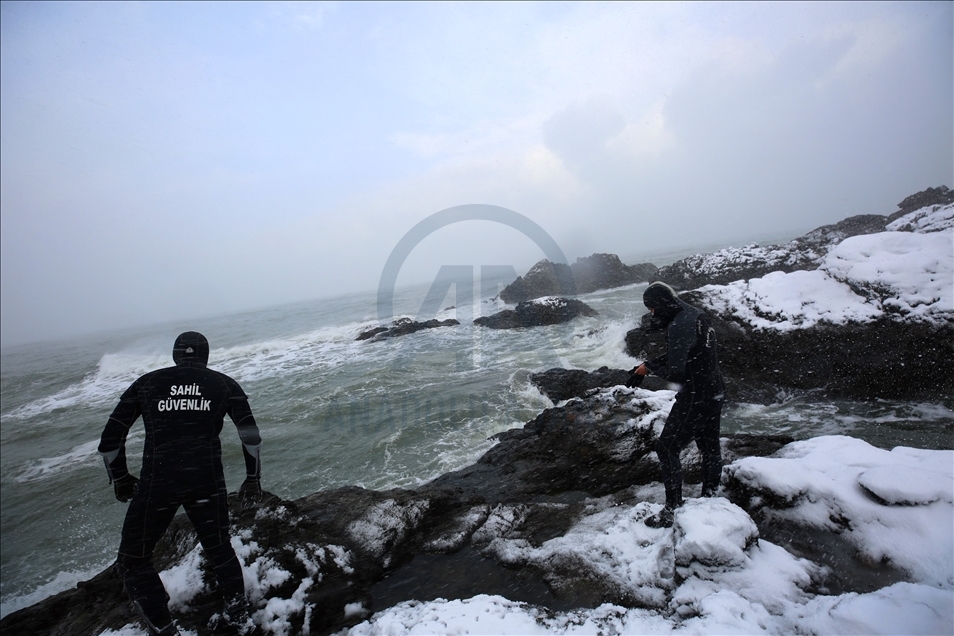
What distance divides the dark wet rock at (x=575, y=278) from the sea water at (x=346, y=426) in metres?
14.1

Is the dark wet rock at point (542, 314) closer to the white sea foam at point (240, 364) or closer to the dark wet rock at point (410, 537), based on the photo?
the white sea foam at point (240, 364)

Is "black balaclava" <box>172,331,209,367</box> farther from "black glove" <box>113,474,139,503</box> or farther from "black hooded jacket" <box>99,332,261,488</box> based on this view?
"black glove" <box>113,474,139,503</box>

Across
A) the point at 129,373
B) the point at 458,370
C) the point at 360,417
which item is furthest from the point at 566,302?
the point at 129,373

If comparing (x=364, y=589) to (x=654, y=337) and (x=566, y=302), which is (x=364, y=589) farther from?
(x=566, y=302)

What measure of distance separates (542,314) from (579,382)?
11.5 m

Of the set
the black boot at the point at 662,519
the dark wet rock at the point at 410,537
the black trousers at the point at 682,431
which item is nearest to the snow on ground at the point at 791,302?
the dark wet rock at the point at 410,537

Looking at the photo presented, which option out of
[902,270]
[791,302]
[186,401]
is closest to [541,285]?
[791,302]

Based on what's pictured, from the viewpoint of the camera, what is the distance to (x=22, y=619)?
10.6ft

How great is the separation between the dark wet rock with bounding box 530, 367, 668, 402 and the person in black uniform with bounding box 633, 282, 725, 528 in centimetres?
460

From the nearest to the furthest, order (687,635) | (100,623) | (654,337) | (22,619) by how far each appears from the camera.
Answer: (687,635), (100,623), (22,619), (654,337)

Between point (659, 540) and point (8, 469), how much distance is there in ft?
47.8

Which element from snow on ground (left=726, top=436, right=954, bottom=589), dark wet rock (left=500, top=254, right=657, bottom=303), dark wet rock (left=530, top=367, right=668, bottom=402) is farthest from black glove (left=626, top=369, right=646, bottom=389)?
dark wet rock (left=500, top=254, right=657, bottom=303)

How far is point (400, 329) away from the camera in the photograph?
2250cm

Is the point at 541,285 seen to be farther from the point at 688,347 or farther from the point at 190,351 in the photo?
the point at 190,351
